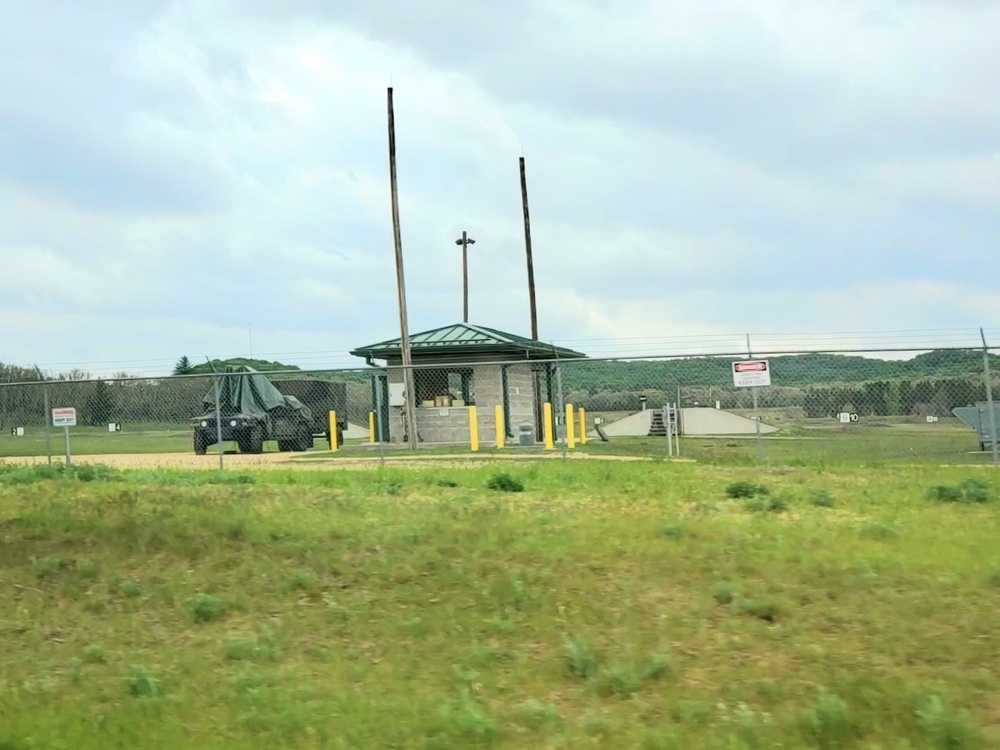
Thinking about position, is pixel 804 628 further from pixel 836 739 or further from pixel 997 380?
pixel 997 380

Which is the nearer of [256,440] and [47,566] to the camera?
[47,566]

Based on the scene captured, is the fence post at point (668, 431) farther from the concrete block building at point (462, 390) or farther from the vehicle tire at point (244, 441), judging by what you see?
the vehicle tire at point (244, 441)

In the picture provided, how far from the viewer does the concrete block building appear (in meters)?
28.3

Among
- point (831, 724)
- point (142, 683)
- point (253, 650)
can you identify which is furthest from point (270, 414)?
point (831, 724)

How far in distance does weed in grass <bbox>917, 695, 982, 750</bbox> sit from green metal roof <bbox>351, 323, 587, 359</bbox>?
24.9m

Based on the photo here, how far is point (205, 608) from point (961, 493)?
7.94 meters

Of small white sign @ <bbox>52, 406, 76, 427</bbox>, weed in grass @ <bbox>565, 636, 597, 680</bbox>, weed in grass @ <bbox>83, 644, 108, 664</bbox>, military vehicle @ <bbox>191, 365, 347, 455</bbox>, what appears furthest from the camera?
military vehicle @ <bbox>191, 365, 347, 455</bbox>

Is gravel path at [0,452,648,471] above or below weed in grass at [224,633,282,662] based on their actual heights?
above

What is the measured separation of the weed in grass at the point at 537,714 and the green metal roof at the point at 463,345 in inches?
967

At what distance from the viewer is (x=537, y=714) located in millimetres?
4883

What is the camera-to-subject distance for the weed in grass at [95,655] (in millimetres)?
6016

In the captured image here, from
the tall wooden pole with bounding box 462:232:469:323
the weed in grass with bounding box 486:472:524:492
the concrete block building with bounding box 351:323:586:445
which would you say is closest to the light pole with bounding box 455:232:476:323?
the tall wooden pole with bounding box 462:232:469:323

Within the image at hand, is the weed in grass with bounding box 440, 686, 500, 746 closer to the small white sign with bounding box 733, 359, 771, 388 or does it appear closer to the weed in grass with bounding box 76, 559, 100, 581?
the weed in grass with bounding box 76, 559, 100, 581

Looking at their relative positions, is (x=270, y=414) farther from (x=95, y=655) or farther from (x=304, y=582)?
(x=95, y=655)
